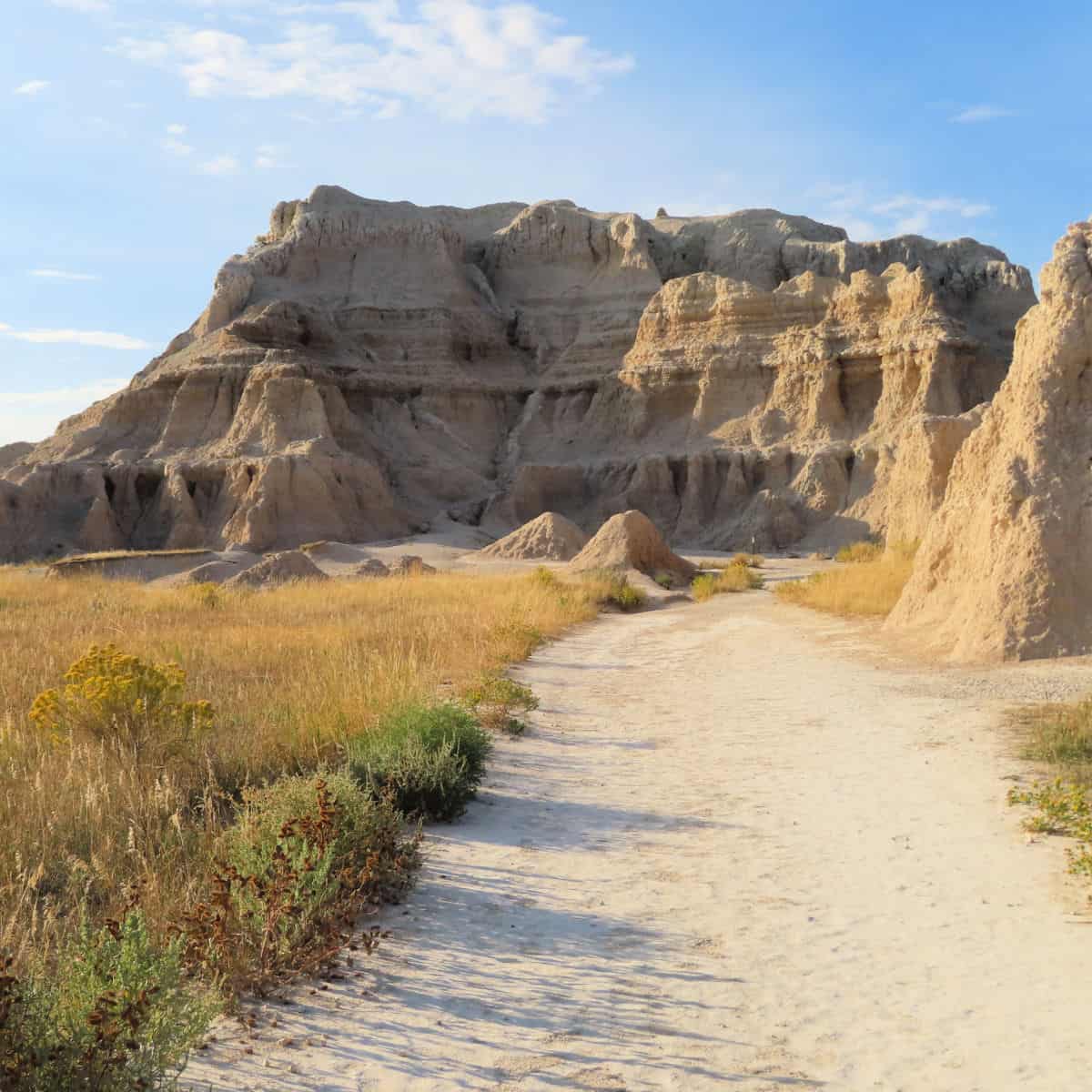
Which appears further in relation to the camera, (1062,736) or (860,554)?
(860,554)

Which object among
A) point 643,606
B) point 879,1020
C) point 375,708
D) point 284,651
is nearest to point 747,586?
point 643,606

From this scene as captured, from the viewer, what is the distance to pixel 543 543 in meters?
35.3

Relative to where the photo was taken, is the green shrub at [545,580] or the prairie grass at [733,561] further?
the prairie grass at [733,561]

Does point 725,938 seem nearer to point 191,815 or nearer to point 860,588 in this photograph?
point 191,815

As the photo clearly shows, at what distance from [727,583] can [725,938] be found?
23.5 m

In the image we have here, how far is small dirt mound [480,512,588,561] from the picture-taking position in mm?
34841

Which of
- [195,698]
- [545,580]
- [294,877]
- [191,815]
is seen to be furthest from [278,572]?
[294,877]

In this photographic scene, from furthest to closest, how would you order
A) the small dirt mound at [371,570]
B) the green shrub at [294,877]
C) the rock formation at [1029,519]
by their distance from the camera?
the small dirt mound at [371,570]
the rock formation at [1029,519]
the green shrub at [294,877]

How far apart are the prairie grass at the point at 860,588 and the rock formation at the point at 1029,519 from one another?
2.36 m

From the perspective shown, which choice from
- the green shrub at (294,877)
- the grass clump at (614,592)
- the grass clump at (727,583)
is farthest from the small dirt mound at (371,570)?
the green shrub at (294,877)

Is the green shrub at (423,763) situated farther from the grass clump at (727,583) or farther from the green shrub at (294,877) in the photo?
the grass clump at (727,583)

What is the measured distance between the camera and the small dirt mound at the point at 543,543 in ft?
114

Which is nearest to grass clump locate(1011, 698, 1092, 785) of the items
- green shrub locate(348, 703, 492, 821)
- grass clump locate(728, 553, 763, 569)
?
green shrub locate(348, 703, 492, 821)

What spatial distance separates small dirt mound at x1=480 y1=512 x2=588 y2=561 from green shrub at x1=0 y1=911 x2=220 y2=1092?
101 feet
